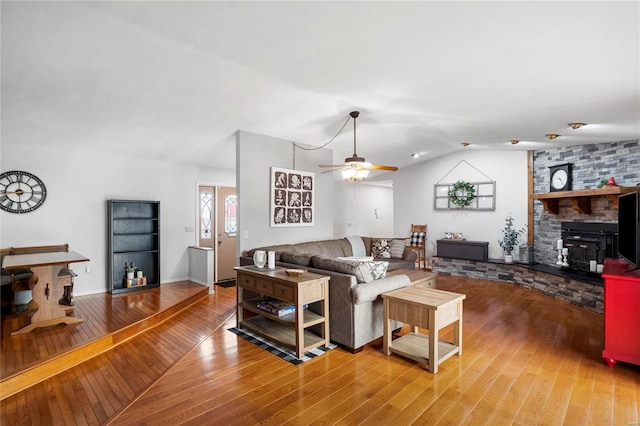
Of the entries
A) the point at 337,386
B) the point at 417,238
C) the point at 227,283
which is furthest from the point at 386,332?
the point at 417,238

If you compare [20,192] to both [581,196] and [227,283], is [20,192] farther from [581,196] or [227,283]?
[581,196]

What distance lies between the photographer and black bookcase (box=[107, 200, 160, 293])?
5.44 m

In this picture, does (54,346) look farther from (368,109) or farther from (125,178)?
(368,109)

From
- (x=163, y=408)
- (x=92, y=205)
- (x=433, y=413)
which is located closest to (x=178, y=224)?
(x=92, y=205)

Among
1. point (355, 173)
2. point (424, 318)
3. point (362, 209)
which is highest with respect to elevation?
point (355, 173)

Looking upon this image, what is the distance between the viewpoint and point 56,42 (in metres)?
2.56

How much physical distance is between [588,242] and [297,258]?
4.83m

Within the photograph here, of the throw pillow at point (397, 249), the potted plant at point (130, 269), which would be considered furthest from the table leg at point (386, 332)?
the potted plant at point (130, 269)

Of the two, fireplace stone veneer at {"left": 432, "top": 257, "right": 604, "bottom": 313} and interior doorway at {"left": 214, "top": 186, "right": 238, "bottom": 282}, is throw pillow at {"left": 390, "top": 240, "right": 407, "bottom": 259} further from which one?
interior doorway at {"left": 214, "top": 186, "right": 238, "bottom": 282}

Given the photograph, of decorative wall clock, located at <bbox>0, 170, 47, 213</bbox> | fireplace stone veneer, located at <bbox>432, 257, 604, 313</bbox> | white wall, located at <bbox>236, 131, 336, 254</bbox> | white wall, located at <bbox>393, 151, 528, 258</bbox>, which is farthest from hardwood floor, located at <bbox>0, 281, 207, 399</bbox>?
white wall, located at <bbox>393, 151, 528, 258</bbox>

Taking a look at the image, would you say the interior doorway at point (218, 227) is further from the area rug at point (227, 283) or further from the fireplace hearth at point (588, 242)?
the fireplace hearth at point (588, 242)

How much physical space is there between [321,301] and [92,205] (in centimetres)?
424

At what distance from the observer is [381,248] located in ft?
20.5

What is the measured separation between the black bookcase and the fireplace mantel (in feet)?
22.8
